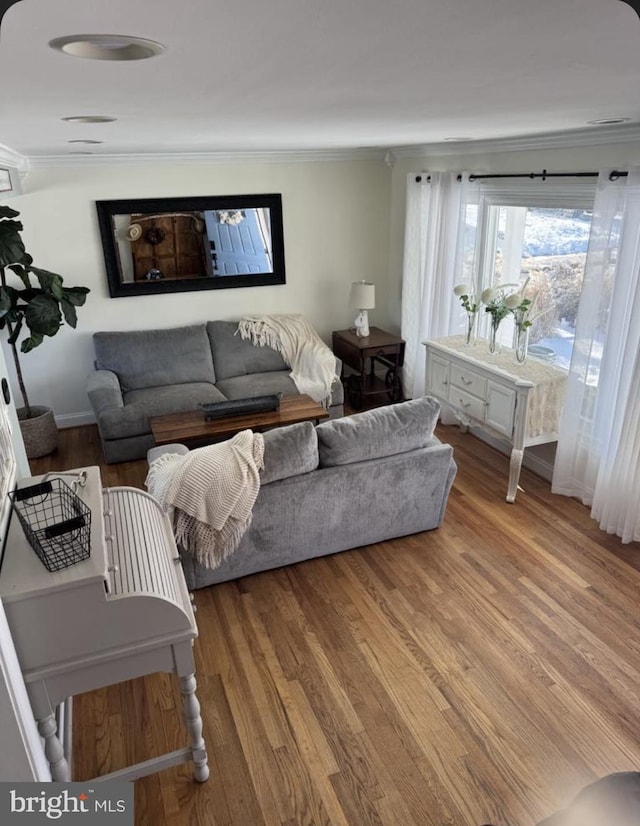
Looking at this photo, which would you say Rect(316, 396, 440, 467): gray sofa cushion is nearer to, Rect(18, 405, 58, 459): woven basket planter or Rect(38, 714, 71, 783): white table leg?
Rect(38, 714, 71, 783): white table leg

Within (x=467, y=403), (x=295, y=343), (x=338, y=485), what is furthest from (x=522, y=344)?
(x=295, y=343)

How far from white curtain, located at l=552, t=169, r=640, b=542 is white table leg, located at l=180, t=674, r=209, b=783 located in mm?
2534

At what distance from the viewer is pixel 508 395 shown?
11.5 ft

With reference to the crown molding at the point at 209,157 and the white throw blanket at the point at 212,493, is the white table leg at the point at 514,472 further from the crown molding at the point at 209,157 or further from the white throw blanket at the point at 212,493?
the crown molding at the point at 209,157

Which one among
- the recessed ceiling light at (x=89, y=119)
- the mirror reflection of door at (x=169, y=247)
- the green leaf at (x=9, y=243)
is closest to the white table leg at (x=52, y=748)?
the recessed ceiling light at (x=89, y=119)

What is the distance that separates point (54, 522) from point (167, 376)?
3.02 meters

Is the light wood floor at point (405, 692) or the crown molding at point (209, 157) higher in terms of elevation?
the crown molding at point (209, 157)

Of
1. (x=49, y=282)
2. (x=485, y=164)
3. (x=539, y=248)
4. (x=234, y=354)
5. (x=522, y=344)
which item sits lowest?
(x=234, y=354)

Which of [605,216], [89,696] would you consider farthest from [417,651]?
[605,216]

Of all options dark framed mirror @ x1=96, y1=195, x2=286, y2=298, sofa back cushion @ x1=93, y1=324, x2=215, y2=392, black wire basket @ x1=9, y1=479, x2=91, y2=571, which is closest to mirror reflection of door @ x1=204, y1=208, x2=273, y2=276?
dark framed mirror @ x1=96, y1=195, x2=286, y2=298

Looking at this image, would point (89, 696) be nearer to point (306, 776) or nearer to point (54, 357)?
point (306, 776)

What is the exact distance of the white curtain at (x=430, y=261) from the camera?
4391mm

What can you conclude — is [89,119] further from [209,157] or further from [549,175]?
[209,157]

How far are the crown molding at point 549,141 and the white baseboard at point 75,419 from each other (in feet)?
11.8
